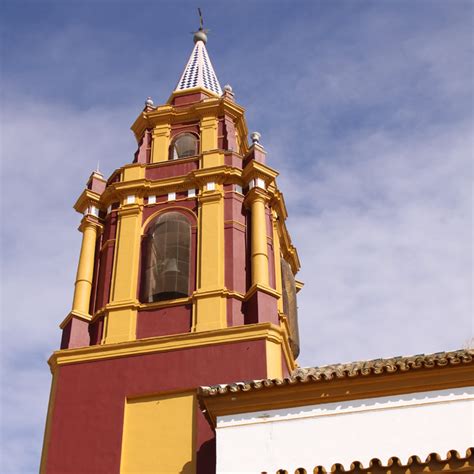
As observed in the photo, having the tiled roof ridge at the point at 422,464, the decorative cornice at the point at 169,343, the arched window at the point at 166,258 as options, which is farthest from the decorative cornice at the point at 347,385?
the arched window at the point at 166,258

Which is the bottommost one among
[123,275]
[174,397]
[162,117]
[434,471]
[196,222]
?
[434,471]

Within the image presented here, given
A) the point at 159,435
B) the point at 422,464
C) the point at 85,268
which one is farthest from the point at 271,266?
the point at 422,464

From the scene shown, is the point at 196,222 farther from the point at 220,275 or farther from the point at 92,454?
the point at 92,454

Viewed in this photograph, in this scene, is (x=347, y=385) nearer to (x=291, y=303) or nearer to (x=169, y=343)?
(x=169, y=343)

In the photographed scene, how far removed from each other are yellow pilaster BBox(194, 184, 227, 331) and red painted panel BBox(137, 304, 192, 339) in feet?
0.76

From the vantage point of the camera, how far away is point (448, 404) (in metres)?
11.0

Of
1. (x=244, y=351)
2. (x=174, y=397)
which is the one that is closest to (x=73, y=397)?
(x=174, y=397)

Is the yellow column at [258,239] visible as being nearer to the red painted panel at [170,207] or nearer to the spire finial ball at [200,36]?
the red painted panel at [170,207]

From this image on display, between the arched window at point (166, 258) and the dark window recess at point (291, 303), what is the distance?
230cm

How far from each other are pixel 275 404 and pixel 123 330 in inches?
167

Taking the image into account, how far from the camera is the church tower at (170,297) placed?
44.7 feet

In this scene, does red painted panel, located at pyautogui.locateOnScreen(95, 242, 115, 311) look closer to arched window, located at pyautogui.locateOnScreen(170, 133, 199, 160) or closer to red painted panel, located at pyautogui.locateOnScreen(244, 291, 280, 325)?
red painted panel, located at pyautogui.locateOnScreen(244, 291, 280, 325)

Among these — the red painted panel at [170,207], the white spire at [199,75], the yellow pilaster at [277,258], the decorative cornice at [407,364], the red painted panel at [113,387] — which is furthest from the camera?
the white spire at [199,75]

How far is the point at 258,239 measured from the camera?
51.8 feet
